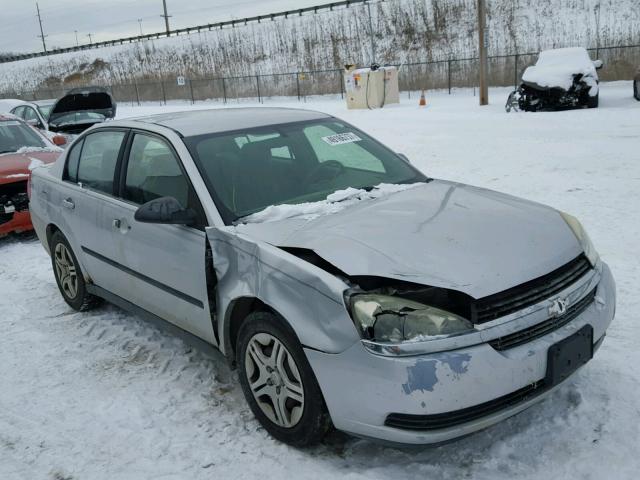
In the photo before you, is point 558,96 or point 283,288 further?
point 558,96

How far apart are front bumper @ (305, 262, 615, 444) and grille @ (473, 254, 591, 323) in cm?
5

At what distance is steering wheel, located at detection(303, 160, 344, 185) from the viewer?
3721 mm

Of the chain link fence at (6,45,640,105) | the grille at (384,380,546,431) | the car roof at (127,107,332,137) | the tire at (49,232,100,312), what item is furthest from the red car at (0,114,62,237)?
the chain link fence at (6,45,640,105)

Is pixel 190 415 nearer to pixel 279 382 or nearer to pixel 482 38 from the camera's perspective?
pixel 279 382

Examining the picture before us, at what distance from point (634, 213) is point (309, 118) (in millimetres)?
3907

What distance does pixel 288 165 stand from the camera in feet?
12.3

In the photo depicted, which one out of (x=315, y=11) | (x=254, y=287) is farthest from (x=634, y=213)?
(x=315, y=11)

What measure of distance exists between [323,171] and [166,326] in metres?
1.37

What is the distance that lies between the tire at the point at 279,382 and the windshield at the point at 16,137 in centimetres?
668

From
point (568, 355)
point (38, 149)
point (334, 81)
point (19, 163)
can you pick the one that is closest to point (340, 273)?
point (568, 355)

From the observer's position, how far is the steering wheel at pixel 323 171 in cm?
372

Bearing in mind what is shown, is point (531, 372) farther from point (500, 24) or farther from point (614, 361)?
point (500, 24)

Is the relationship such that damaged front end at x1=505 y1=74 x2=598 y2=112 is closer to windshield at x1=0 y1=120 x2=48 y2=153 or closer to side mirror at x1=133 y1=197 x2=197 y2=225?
windshield at x1=0 y1=120 x2=48 y2=153

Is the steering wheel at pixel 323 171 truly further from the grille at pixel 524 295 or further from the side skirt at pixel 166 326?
the grille at pixel 524 295
